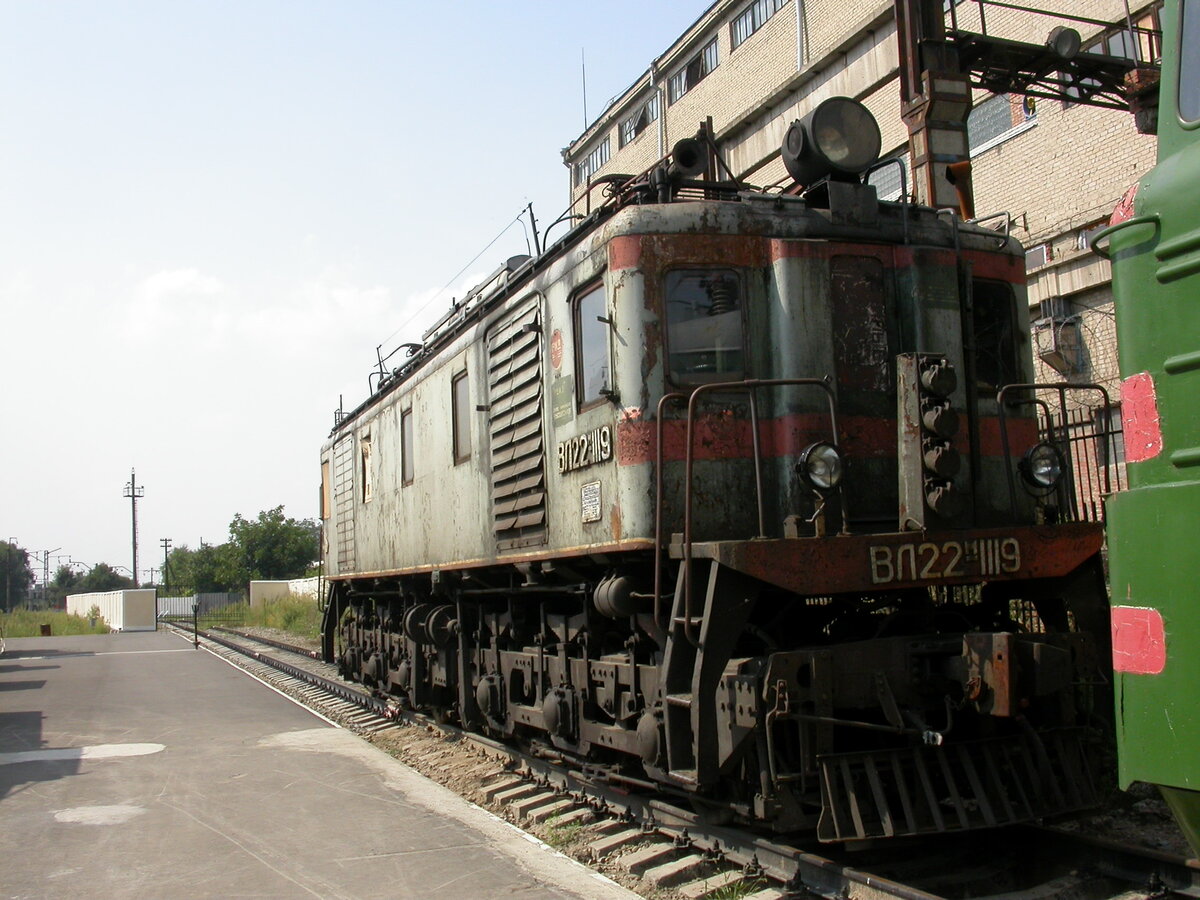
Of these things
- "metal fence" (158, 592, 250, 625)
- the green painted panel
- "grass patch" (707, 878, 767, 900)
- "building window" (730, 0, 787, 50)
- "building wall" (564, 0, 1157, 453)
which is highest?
"building window" (730, 0, 787, 50)

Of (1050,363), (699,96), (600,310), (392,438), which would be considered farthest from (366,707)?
(699,96)

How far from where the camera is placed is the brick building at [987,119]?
1686 centimetres

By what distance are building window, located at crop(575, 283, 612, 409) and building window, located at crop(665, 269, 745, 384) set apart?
0.46 metres

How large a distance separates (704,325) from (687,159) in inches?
46.7

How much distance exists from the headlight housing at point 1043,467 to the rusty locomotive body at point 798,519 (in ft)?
0.06

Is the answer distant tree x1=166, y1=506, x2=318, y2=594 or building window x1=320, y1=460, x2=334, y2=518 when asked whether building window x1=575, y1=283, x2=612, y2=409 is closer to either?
building window x1=320, y1=460, x2=334, y2=518

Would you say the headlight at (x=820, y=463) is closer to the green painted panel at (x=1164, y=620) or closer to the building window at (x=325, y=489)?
the green painted panel at (x=1164, y=620)

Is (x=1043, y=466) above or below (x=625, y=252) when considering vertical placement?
below

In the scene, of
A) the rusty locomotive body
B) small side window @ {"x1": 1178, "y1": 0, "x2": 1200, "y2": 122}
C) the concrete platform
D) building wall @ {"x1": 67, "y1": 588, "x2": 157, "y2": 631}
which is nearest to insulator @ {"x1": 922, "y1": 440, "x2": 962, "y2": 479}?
the rusty locomotive body

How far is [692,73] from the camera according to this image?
30484 millimetres

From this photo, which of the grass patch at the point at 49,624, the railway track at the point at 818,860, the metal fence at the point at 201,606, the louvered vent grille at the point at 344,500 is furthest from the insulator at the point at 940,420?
the metal fence at the point at 201,606

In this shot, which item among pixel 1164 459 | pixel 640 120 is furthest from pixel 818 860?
pixel 640 120

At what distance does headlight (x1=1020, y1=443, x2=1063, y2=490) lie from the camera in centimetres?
626

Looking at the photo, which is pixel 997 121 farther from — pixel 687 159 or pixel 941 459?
pixel 941 459
